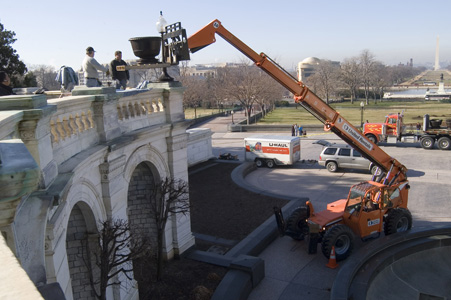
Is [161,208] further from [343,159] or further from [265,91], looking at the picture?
[265,91]

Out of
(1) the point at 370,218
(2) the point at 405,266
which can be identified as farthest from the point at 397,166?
(2) the point at 405,266

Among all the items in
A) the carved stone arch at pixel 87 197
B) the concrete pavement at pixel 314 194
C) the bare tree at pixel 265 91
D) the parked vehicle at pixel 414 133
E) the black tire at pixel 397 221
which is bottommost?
the concrete pavement at pixel 314 194

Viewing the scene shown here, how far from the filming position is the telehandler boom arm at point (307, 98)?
41.5ft

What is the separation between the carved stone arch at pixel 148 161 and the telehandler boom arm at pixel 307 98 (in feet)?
12.4

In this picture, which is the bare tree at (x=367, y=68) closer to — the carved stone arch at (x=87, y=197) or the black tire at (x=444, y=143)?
the black tire at (x=444, y=143)

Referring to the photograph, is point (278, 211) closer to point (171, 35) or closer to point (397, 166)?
point (397, 166)

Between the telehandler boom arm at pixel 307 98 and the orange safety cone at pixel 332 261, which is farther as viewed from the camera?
the telehandler boom arm at pixel 307 98

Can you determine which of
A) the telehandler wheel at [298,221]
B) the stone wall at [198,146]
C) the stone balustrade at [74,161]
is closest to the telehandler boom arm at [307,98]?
the stone balustrade at [74,161]

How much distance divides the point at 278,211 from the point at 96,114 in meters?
6.75

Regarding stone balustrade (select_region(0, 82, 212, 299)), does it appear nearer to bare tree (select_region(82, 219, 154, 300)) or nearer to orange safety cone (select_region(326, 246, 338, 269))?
bare tree (select_region(82, 219, 154, 300))

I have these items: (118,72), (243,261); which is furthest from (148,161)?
(243,261)

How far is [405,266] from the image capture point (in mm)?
11484

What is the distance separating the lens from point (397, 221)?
12.7 m

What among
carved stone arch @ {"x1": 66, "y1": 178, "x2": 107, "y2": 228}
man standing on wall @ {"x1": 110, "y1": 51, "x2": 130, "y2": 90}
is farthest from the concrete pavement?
man standing on wall @ {"x1": 110, "y1": 51, "x2": 130, "y2": 90}
